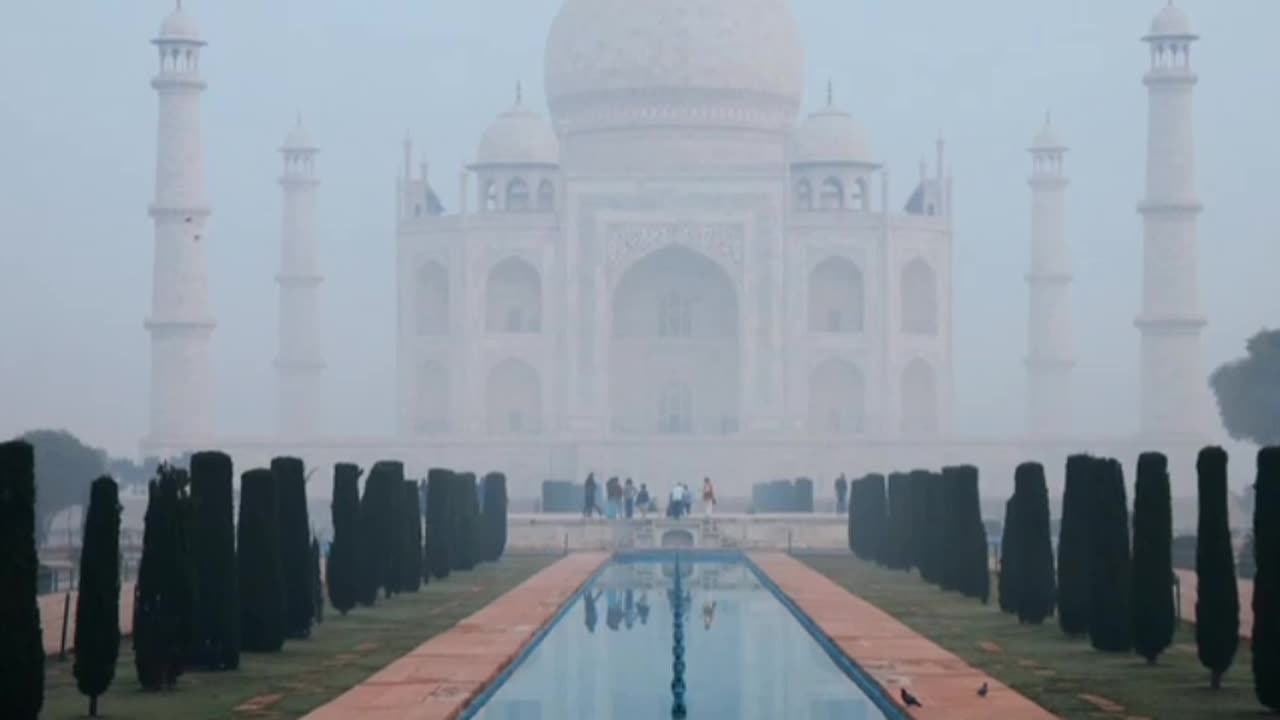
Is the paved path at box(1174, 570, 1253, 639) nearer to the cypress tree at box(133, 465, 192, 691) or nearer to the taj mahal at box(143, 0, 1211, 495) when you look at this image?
Result: the cypress tree at box(133, 465, 192, 691)

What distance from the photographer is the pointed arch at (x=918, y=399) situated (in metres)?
40.3

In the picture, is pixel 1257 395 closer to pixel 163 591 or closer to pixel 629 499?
pixel 629 499

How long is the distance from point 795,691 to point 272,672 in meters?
2.67

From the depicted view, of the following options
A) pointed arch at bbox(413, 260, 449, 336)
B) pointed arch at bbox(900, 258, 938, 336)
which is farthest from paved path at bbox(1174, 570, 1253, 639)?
pointed arch at bbox(413, 260, 449, 336)

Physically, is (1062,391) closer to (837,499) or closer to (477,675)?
(837,499)

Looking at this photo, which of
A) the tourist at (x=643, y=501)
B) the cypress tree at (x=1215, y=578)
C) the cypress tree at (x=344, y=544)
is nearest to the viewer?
the cypress tree at (x=1215, y=578)

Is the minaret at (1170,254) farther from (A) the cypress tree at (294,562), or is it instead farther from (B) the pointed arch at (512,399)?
(A) the cypress tree at (294,562)

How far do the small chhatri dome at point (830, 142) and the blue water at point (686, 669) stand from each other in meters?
21.9

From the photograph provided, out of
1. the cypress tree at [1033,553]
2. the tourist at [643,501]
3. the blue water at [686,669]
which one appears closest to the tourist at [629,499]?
the tourist at [643,501]

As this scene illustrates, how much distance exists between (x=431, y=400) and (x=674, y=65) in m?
6.31

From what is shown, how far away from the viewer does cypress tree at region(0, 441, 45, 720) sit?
10281 mm

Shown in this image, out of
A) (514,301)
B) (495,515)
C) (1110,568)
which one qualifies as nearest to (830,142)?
(514,301)

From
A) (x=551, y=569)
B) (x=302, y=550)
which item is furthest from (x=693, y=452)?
(x=302, y=550)

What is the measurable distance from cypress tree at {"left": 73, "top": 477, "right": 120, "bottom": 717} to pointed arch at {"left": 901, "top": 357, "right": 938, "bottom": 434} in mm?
28810
